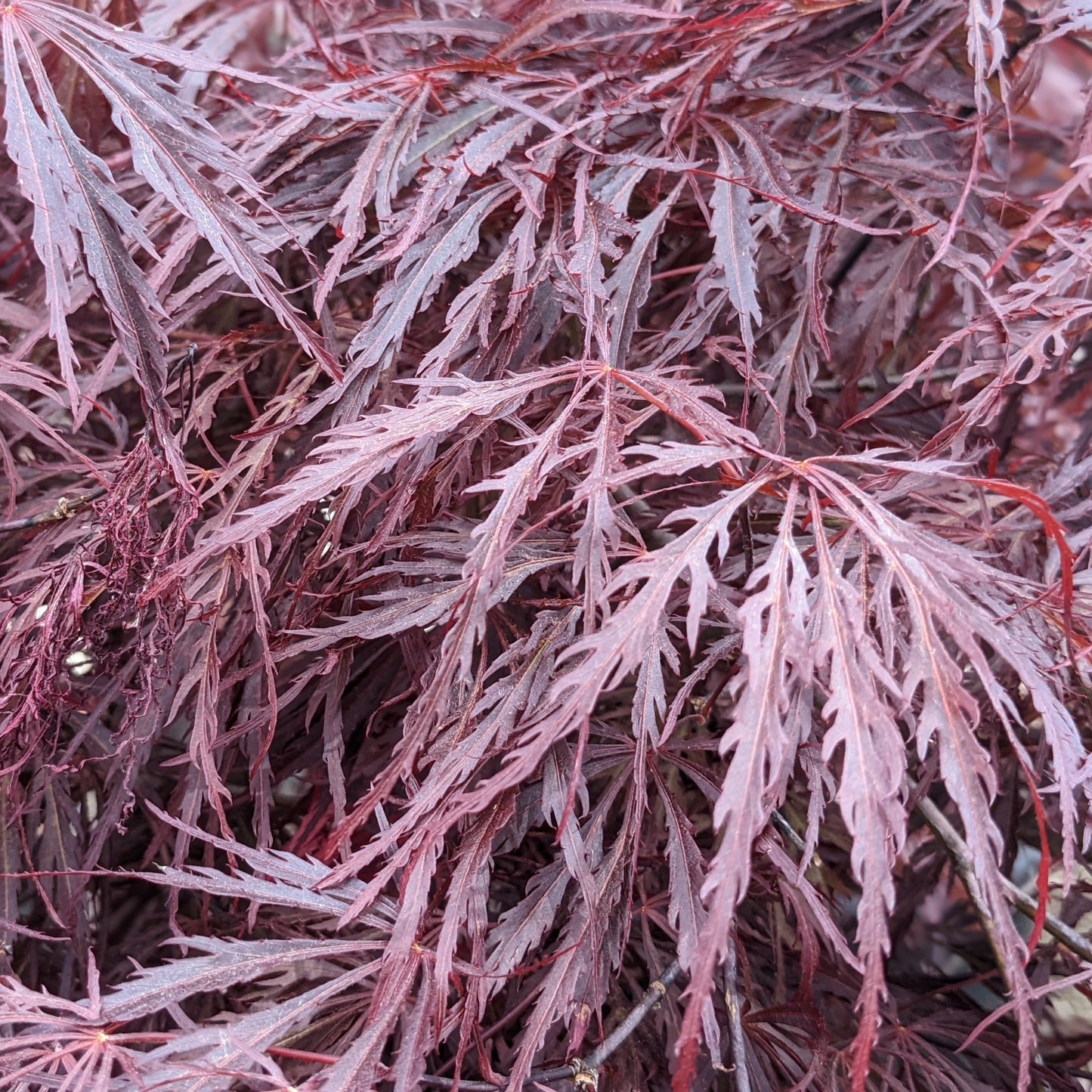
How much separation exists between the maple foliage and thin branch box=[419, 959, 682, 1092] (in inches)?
0.7

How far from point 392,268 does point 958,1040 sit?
86cm

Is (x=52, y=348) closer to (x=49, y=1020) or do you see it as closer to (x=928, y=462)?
(x=49, y=1020)

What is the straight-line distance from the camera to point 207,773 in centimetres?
63

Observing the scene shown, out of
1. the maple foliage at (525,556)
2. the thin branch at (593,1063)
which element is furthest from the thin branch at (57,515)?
the thin branch at (593,1063)

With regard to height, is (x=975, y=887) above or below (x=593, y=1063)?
below

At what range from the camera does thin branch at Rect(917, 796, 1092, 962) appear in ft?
2.48

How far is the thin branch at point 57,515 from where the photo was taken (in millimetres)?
770

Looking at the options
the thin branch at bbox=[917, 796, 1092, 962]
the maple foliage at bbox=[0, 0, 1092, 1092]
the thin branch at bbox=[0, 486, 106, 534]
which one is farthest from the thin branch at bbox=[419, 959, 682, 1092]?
the thin branch at bbox=[0, 486, 106, 534]

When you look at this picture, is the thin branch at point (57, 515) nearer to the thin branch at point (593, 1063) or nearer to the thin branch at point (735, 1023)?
the thin branch at point (593, 1063)

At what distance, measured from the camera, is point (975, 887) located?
811mm

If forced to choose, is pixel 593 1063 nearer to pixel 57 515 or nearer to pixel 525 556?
pixel 525 556

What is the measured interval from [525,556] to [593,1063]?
0.36 metres

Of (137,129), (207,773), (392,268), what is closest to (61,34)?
(137,129)

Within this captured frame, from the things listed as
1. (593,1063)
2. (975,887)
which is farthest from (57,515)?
(975,887)
